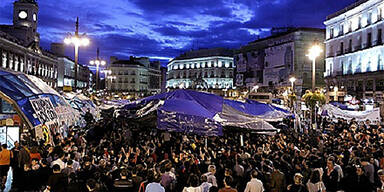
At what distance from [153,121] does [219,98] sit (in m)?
2.74

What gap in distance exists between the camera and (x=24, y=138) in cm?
1380

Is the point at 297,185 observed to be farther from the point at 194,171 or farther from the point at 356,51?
the point at 356,51

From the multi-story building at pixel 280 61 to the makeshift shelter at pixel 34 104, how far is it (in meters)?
39.8

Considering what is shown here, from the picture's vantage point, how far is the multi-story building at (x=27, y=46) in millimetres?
53062

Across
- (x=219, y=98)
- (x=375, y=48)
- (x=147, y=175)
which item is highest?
(x=375, y=48)

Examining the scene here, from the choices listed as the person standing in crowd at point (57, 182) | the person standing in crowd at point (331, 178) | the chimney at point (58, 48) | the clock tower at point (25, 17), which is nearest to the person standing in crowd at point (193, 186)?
the person standing in crowd at point (57, 182)

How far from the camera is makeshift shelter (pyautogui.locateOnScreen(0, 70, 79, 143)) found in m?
10.2

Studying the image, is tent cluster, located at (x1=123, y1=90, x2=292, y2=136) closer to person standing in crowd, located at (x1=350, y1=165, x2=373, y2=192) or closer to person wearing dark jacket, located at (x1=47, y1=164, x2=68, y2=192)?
person standing in crowd, located at (x1=350, y1=165, x2=373, y2=192)

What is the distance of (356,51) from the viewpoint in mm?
43125

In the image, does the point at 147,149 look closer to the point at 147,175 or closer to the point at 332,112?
the point at 147,175

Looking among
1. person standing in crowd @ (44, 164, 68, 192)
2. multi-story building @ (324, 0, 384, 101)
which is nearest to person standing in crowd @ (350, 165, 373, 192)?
person standing in crowd @ (44, 164, 68, 192)

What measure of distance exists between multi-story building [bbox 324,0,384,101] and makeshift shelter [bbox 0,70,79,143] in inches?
1236

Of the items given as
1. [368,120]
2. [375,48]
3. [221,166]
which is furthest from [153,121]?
[375,48]

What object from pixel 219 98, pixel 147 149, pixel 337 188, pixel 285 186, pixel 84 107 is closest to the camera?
pixel 285 186
